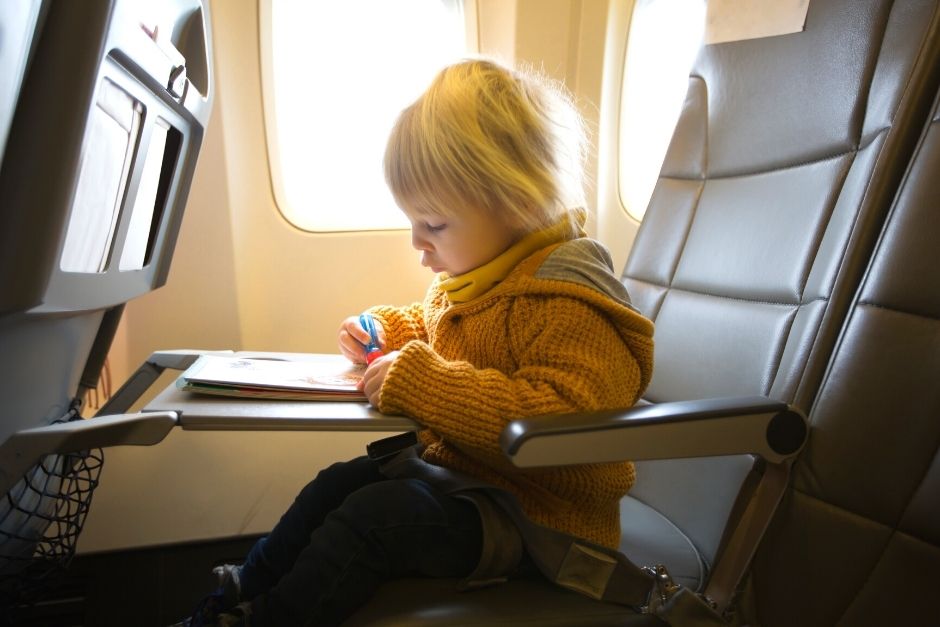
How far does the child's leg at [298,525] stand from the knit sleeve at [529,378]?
27 centimetres

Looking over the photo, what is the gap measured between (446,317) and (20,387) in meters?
0.53

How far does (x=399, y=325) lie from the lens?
1.15 metres

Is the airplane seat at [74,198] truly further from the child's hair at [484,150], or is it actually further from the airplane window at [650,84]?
the airplane window at [650,84]

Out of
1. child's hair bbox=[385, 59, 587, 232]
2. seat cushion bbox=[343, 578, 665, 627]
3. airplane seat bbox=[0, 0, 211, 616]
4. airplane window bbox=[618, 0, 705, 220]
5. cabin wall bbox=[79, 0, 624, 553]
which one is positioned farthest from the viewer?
airplane window bbox=[618, 0, 705, 220]

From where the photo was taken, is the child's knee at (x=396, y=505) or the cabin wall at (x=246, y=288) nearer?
the child's knee at (x=396, y=505)

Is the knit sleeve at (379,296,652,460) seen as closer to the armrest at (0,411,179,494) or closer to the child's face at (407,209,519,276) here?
the child's face at (407,209,519,276)

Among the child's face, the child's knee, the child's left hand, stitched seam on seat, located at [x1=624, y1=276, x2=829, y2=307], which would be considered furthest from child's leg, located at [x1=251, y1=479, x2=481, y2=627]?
stitched seam on seat, located at [x1=624, y1=276, x2=829, y2=307]

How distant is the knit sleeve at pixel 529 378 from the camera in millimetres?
744

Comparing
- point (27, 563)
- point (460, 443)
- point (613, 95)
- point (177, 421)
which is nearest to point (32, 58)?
point (177, 421)

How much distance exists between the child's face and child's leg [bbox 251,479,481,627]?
335 mm

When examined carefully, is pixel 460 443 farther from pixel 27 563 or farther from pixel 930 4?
pixel 930 4

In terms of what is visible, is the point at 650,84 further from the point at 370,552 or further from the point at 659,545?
the point at 370,552

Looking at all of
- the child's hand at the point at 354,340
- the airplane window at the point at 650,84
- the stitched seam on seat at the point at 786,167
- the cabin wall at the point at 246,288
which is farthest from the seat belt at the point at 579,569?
the airplane window at the point at 650,84

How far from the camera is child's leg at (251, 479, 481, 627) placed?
28.8 inches
